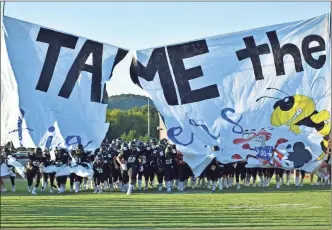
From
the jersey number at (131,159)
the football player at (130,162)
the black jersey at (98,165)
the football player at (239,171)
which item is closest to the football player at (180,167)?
the football player at (130,162)

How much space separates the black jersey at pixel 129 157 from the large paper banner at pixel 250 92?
7.54 ft

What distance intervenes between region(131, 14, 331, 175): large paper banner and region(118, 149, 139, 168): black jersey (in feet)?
7.54

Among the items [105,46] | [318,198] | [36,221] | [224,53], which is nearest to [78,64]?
[105,46]

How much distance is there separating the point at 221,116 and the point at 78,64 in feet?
12.0

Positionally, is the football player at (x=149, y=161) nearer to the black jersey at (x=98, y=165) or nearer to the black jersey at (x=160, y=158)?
the black jersey at (x=160, y=158)

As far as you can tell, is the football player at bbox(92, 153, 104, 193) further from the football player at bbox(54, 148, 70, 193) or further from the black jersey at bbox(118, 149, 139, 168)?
the black jersey at bbox(118, 149, 139, 168)

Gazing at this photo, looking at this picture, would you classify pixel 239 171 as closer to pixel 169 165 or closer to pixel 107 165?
pixel 169 165

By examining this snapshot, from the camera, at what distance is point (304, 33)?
14312 millimetres

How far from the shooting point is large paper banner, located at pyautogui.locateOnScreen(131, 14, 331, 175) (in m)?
14.3

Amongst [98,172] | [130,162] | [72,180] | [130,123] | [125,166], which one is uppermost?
[130,123]

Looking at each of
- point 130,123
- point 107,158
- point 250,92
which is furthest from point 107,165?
Result: point 130,123

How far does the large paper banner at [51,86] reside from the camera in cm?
1334

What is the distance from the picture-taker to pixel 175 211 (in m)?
11.3

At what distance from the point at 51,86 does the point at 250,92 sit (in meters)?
4.74
